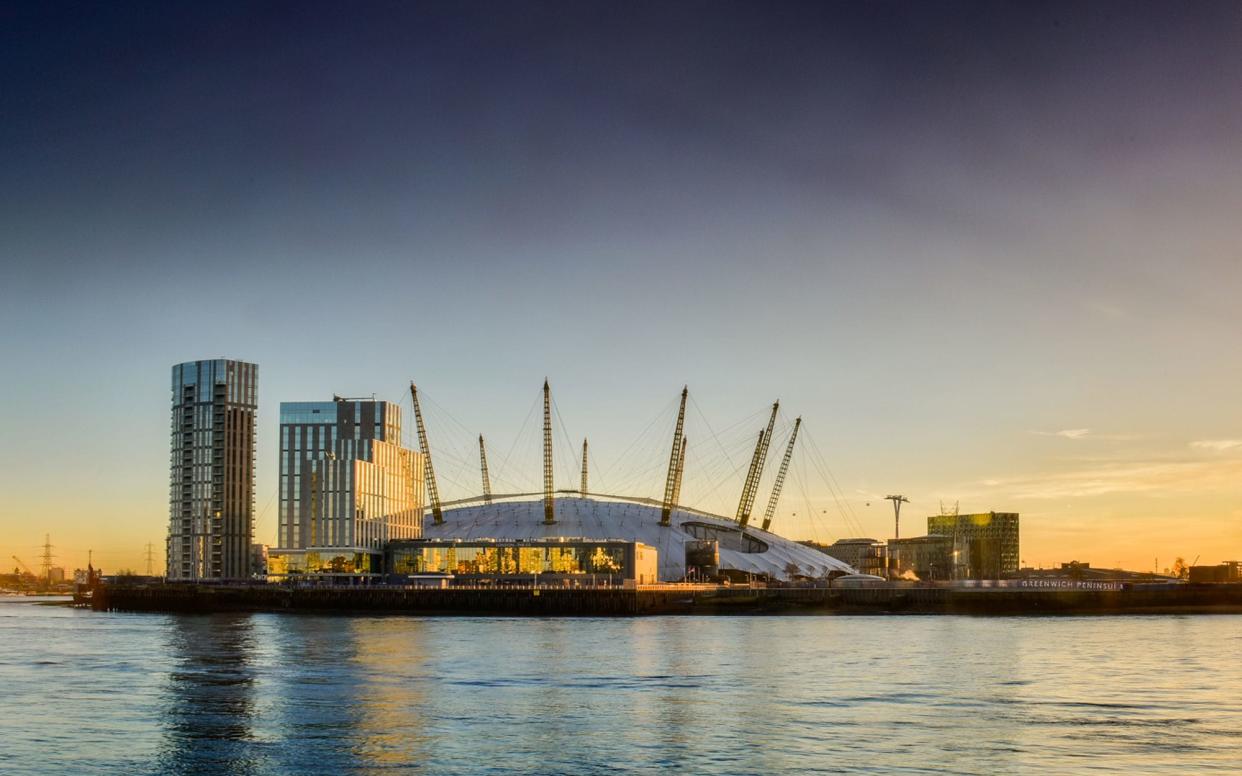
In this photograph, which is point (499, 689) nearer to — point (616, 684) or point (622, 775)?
point (616, 684)

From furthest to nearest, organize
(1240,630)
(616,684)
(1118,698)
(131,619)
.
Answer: (131,619) < (1240,630) < (616,684) < (1118,698)

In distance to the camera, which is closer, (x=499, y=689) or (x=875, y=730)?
(x=875, y=730)

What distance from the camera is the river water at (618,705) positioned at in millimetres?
52344

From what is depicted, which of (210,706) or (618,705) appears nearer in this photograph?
(618,705)

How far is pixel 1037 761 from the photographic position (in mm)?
51625

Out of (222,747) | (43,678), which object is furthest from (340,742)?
(43,678)

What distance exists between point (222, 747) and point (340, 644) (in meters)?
61.7

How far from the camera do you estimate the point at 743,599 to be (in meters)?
198

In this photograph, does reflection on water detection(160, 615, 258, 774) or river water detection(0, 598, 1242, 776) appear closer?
river water detection(0, 598, 1242, 776)

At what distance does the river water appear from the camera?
52.3 m

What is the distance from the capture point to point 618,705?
6875 cm

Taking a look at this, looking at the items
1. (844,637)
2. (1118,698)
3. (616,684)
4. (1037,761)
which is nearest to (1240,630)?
(844,637)

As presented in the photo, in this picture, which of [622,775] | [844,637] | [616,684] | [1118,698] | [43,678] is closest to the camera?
[622,775]

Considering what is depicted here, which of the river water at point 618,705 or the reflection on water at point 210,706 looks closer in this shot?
the river water at point 618,705
